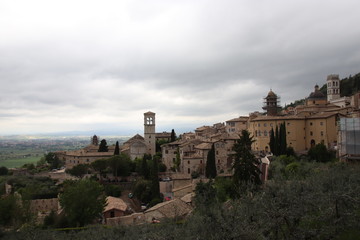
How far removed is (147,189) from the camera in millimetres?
36938

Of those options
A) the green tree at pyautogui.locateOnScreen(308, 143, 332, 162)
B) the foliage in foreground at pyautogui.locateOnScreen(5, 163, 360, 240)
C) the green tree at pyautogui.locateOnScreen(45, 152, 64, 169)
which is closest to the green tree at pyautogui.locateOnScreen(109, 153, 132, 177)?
the green tree at pyautogui.locateOnScreen(45, 152, 64, 169)

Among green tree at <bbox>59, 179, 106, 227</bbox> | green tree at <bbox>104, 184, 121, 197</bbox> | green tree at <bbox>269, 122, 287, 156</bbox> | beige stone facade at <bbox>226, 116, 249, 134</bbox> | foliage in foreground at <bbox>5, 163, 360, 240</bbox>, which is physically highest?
beige stone facade at <bbox>226, 116, 249, 134</bbox>

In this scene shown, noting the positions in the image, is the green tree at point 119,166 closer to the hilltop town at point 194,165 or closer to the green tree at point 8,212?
the hilltop town at point 194,165

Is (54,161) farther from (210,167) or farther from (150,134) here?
(210,167)

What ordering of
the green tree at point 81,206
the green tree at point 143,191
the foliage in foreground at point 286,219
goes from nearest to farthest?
1. the foliage in foreground at point 286,219
2. the green tree at point 81,206
3. the green tree at point 143,191

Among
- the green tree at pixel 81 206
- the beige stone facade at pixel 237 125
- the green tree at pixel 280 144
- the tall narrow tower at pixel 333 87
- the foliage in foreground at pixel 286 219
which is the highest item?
the tall narrow tower at pixel 333 87

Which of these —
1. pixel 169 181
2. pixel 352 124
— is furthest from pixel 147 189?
pixel 352 124

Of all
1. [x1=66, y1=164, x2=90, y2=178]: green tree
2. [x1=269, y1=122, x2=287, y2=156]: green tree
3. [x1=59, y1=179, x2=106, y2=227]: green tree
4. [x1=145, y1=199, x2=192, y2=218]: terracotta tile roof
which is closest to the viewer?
[x1=145, y1=199, x2=192, y2=218]: terracotta tile roof

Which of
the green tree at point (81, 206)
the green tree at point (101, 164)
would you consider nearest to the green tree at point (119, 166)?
the green tree at point (101, 164)

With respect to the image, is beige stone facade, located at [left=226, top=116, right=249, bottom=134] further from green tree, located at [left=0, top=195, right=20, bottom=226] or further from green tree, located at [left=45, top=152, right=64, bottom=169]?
green tree, located at [left=0, top=195, right=20, bottom=226]

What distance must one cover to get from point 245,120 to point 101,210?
37.7m

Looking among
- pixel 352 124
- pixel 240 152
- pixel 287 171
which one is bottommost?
pixel 287 171

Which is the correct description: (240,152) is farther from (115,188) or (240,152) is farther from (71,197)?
(115,188)

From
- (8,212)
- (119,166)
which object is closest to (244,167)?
(8,212)
